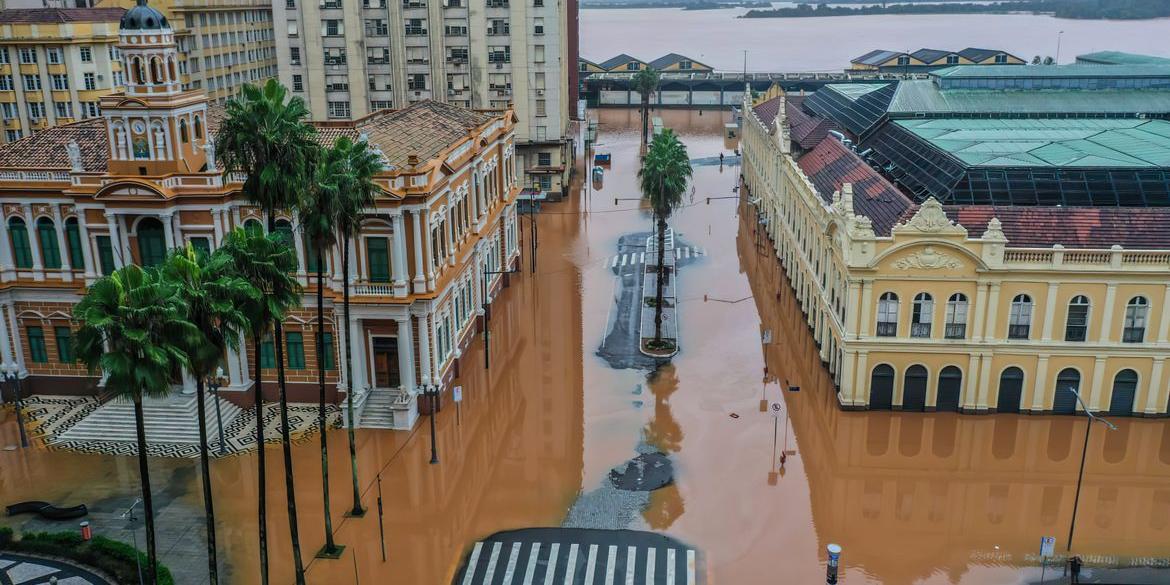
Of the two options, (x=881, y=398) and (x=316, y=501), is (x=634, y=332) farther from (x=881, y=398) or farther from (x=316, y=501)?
(x=316, y=501)

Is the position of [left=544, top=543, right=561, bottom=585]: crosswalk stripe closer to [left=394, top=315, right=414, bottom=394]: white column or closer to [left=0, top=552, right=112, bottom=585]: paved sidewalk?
[left=394, top=315, right=414, bottom=394]: white column

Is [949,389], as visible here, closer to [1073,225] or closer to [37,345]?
[1073,225]

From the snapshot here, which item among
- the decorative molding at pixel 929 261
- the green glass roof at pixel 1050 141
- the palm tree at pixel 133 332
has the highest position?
the green glass roof at pixel 1050 141

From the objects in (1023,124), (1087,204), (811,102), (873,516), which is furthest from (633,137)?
(873,516)

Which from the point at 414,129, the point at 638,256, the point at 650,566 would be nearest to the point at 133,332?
the point at 650,566

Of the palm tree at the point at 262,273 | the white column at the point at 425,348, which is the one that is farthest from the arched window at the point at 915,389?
the palm tree at the point at 262,273

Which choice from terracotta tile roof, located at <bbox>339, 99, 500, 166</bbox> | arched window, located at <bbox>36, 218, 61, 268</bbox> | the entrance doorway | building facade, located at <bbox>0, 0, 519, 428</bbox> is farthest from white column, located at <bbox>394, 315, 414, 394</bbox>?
arched window, located at <bbox>36, 218, 61, 268</bbox>

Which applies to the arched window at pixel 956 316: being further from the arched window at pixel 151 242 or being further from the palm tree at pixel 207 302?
the arched window at pixel 151 242
